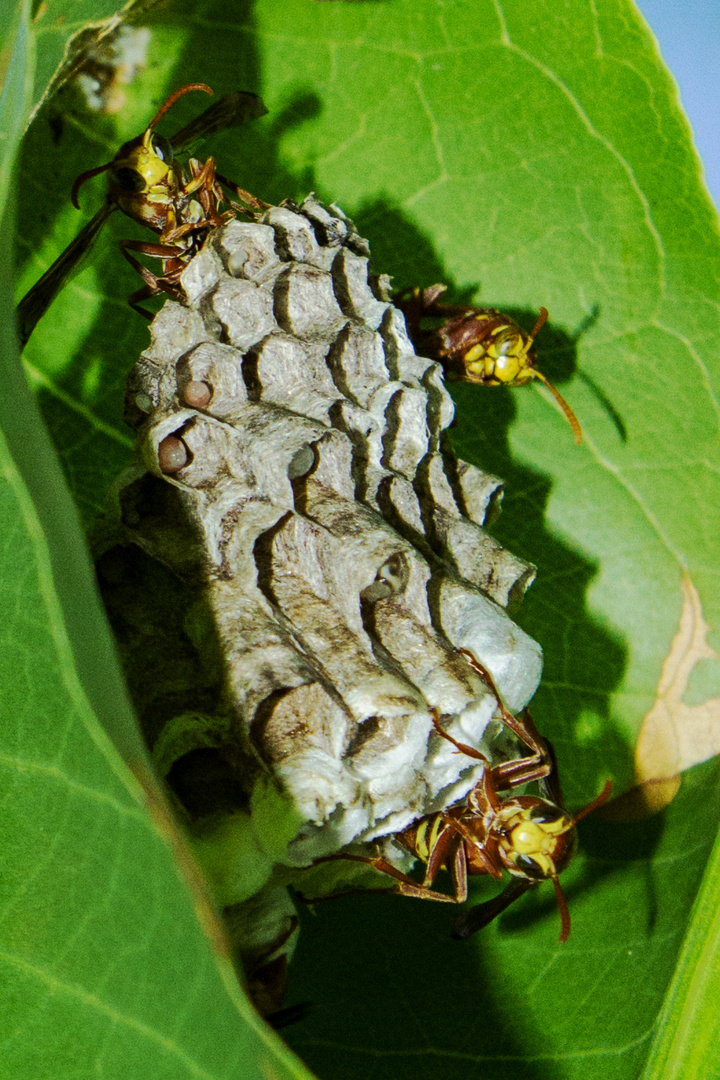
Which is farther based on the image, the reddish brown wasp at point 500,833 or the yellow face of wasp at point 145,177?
the yellow face of wasp at point 145,177

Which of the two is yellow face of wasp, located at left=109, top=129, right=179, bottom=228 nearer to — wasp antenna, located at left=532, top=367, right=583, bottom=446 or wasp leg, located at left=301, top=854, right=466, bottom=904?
wasp antenna, located at left=532, top=367, right=583, bottom=446

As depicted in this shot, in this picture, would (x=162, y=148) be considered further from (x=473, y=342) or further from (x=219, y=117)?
(x=473, y=342)

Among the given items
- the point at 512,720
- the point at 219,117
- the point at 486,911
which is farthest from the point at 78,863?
the point at 219,117

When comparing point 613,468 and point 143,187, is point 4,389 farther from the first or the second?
point 613,468

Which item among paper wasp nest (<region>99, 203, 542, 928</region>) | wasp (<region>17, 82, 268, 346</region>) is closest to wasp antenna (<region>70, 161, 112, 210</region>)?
wasp (<region>17, 82, 268, 346</region>)

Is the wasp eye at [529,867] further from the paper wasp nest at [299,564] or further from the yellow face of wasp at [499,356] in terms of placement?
the yellow face of wasp at [499,356]

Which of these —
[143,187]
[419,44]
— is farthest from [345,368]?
[419,44]

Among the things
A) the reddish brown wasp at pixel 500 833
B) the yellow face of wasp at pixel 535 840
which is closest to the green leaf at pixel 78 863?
the reddish brown wasp at pixel 500 833
